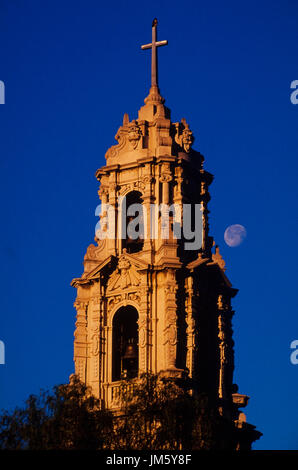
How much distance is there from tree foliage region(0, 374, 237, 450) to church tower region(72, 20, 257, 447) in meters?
2.93

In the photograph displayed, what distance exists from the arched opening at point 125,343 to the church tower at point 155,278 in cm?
5

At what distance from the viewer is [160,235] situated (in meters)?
86.4

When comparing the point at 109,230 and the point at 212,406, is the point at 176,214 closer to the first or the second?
the point at 109,230

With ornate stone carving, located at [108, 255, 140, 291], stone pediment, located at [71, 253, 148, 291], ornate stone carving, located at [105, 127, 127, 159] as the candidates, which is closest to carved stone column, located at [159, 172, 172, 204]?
ornate stone carving, located at [105, 127, 127, 159]

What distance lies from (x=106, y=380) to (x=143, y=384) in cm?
534

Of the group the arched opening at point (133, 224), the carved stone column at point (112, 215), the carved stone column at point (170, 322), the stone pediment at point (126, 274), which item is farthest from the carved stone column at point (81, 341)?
the carved stone column at point (170, 322)

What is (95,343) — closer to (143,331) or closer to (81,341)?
(81,341)

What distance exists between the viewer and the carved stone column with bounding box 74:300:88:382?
8638 cm

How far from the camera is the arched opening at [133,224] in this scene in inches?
3477

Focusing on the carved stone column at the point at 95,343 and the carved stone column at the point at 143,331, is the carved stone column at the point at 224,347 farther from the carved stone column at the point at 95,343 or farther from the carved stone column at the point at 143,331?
the carved stone column at the point at 95,343

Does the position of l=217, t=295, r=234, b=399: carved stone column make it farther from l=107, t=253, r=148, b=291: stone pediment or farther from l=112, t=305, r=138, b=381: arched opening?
l=107, t=253, r=148, b=291: stone pediment

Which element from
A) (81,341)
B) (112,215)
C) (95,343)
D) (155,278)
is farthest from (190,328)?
(112,215)

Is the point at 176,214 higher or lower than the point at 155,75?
lower
